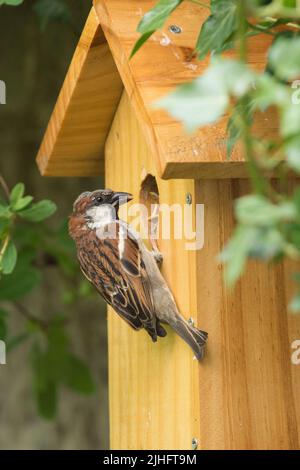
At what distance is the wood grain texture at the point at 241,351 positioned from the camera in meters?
1.82

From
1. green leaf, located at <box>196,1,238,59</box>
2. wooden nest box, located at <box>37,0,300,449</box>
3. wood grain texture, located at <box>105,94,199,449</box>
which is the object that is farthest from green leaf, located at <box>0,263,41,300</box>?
green leaf, located at <box>196,1,238,59</box>

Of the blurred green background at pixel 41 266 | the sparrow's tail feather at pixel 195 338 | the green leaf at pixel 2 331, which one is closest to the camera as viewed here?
the sparrow's tail feather at pixel 195 338

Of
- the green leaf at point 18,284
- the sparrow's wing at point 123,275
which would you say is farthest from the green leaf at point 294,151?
the green leaf at point 18,284

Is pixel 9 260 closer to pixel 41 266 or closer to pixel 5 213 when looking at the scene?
pixel 5 213

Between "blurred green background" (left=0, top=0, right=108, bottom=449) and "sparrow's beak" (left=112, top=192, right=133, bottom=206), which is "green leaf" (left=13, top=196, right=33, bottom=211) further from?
"blurred green background" (left=0, top=0, right=108, bottom=449)

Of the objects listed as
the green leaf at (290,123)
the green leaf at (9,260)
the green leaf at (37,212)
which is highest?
the green leaf at (37,212)

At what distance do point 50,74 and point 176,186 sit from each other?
167 cm

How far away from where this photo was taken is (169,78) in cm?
180

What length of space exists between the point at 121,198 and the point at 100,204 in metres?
0.09

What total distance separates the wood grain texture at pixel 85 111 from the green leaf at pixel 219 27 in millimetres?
684

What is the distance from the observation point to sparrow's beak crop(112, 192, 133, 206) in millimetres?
2111

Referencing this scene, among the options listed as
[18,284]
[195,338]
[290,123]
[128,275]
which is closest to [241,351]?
[195,338]

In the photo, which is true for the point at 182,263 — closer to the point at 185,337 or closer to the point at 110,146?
the point at 185,337

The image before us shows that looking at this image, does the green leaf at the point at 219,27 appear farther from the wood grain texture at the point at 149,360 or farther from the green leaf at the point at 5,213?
the green leaf at the point at 5,213
